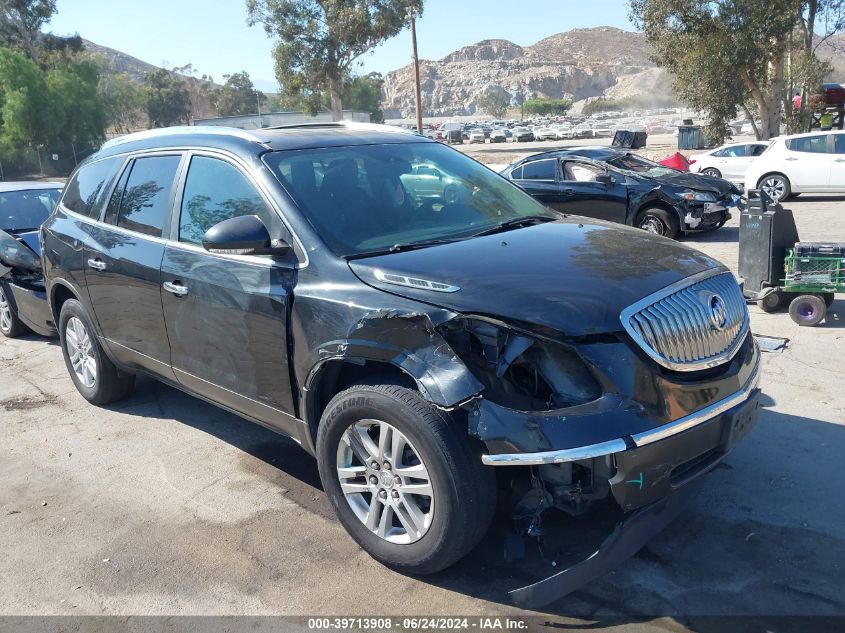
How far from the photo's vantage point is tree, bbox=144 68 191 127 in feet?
300

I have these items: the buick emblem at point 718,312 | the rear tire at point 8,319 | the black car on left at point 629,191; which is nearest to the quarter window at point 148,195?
the buick emblem at point 718,312

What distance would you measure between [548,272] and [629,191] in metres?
9.19

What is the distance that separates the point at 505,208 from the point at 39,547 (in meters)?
3.07

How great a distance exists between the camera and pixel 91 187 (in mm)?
5543

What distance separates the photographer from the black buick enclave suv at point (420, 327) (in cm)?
297

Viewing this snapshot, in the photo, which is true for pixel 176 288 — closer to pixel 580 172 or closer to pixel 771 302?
pixel 771 302

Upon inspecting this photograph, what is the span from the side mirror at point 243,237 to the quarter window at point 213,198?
19 centimetres

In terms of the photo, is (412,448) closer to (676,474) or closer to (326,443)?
(326,443)

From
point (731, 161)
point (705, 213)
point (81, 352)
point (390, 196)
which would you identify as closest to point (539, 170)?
point (705, 213)

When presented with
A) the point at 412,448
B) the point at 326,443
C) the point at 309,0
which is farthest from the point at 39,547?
the point at 309,0

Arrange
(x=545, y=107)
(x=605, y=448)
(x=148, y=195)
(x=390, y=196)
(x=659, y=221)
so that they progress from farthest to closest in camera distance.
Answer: (x=545, y=107), (x=659, y=221), (x=148, y=195), (x=390, y=196), (x=605, y=448)

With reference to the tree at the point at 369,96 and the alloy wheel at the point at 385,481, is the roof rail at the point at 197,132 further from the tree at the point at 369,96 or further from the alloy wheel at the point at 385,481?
the tree at the point at 369,96

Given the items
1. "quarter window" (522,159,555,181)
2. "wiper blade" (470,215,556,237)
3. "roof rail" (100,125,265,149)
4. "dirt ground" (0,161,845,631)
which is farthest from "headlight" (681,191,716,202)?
"roof rail" (100,125,265,149)

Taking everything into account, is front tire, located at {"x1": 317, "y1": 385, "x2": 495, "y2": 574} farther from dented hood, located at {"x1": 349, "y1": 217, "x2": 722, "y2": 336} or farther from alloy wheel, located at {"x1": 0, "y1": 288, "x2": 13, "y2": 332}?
alloy wheel, located at {"x1": 0, "y1": 288, "x2": 13, "y2": 332}
